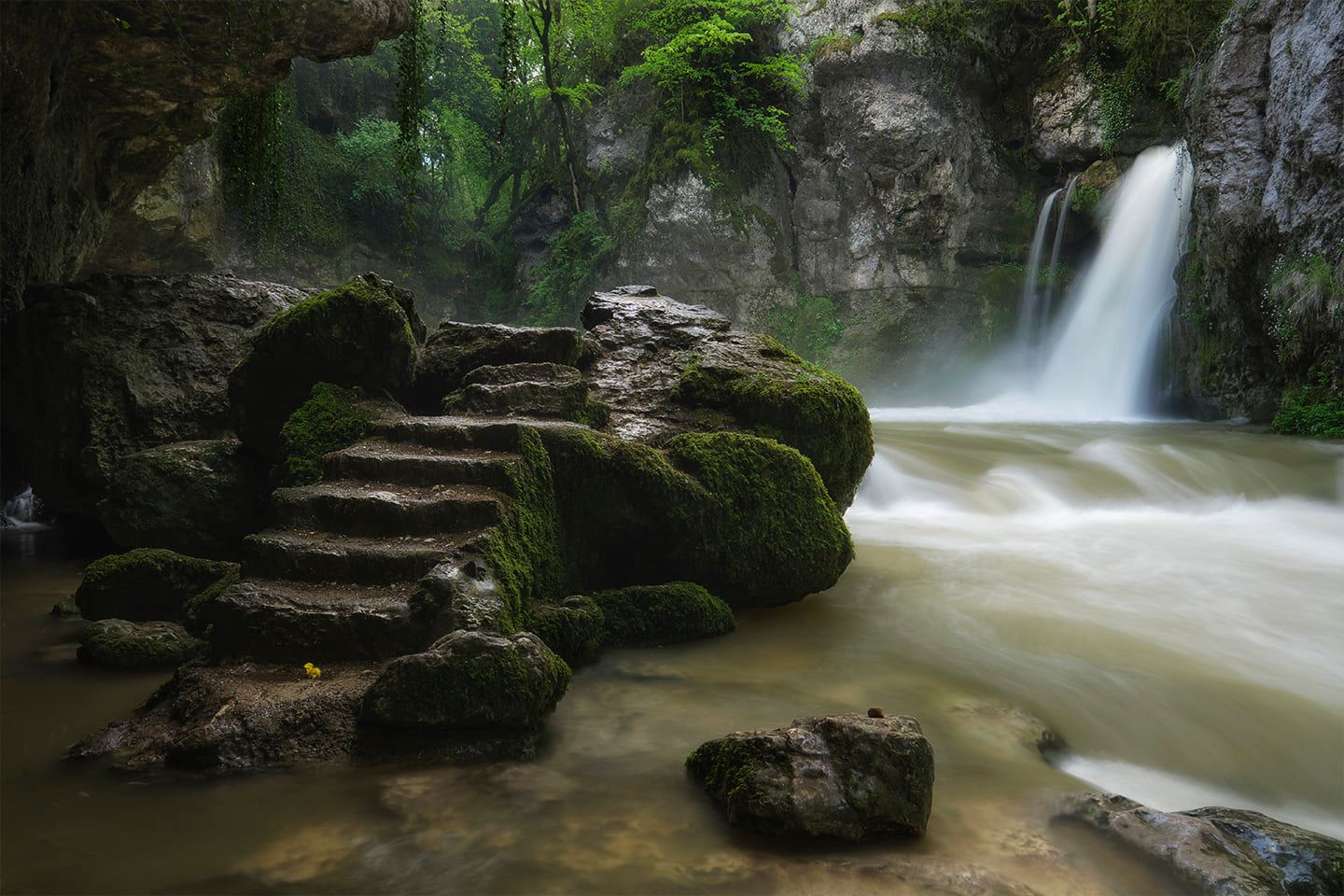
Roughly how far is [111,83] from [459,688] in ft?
17.9

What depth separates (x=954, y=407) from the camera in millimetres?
16422

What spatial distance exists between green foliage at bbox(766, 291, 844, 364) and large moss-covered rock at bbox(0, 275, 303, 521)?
1252cm

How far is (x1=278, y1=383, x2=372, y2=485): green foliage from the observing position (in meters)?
4.71

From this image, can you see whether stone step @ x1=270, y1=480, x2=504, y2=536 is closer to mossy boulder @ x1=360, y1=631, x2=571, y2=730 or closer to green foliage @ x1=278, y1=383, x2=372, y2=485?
green foliage @ x1=278, y1=383, x2=372, y2=485

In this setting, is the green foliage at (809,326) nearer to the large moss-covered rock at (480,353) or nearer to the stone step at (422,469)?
the large moss-covered rock at (480,353)

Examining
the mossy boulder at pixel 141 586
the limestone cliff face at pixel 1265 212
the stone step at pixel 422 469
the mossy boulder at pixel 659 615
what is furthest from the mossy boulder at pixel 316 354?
the limestone cliff face at pixel 1265 212

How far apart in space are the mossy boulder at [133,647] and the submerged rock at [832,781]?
A: 259 cm

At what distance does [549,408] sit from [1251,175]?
35.3ft

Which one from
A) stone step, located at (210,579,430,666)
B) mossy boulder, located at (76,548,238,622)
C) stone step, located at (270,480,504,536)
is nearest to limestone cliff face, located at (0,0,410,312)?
mossy boulder, located at (76,548,238,622)

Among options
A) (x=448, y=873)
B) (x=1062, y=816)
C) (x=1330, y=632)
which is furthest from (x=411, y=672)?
(x=1330, y=632)

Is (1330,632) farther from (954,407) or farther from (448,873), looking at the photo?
(954,407)

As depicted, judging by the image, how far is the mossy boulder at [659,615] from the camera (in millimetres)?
4301

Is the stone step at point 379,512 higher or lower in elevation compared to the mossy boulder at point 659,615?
higher

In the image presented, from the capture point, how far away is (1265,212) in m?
10.8
